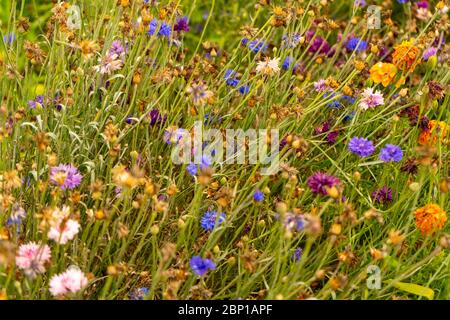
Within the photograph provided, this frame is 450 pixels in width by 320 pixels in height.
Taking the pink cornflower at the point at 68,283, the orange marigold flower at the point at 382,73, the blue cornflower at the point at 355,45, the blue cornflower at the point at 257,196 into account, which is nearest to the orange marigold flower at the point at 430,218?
the blue cornflower at the point at 257,196

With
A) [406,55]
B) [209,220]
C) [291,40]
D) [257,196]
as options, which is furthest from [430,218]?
[291,40]

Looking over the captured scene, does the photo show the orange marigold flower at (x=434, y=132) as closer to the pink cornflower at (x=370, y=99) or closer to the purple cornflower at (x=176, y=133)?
the pink cornflower at (x=370, y=99)

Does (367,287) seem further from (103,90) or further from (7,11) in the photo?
(7,11)

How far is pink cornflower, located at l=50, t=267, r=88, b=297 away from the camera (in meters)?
1.36

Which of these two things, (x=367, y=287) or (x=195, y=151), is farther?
(x=195, y=151)

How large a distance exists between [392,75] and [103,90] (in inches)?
29.7

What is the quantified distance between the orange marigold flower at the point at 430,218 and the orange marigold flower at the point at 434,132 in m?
0.31

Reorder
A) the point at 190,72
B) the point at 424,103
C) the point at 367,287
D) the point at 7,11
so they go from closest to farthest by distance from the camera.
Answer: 1. the point at 367,287
2. the point at 424,103
3. the point at 190,72
4. the point at 7,11

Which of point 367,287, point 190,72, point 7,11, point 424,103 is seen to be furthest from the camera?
point 7,11

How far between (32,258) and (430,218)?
2.73 feet

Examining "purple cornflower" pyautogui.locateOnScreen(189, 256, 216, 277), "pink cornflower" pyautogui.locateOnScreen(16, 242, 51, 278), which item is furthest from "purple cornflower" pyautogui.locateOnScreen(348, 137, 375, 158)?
"pink cornflower" pyautogui.locateOnScreen(16, 242, 51, 278)
